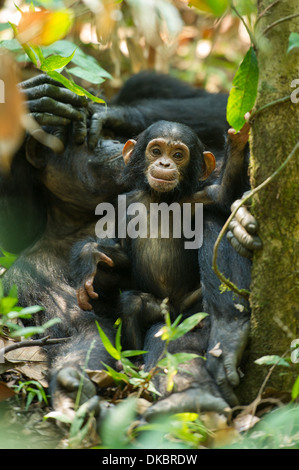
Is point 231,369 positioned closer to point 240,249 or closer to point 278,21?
point 240,249

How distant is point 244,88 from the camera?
2.79 metres

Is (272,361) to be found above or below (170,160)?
below

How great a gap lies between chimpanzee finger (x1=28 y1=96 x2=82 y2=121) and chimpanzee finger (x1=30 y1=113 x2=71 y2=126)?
0.09 feet

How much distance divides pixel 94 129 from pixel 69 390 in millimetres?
2228

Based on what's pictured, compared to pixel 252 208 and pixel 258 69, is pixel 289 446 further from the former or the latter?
pixel 258 69

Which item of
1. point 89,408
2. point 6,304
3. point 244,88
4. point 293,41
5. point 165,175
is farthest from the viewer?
point 165,175

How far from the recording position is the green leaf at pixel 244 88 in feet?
9.00

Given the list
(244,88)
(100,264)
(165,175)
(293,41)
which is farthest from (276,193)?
(100,264)

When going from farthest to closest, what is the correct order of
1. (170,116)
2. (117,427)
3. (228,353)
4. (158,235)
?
(170,116) < (158,235) < (228,353) < (117,427)

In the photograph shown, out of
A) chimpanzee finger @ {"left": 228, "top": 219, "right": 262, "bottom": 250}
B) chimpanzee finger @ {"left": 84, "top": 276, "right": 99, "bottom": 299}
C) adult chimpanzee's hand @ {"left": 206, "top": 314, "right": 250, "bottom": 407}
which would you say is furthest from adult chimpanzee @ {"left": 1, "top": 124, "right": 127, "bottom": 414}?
chimpanzee finger @ {"left": 228, "top": 219, "right": 262, "bottom": 250}

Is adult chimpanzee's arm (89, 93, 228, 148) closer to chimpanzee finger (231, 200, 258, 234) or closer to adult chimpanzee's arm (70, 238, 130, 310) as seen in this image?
adult chimpanzee's arm (70, 238, 130, 310)

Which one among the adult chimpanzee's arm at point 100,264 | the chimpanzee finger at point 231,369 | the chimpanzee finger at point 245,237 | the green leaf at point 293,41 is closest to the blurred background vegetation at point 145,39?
the green leaf at point 293,41

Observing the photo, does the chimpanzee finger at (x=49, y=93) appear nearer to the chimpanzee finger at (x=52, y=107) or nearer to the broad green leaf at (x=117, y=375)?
the chimpanzee finger at (x=52, y=107)
